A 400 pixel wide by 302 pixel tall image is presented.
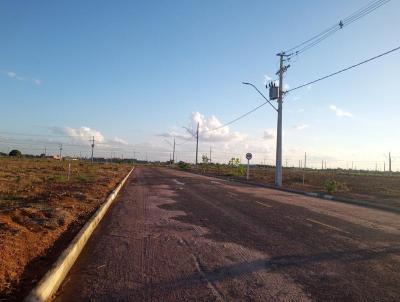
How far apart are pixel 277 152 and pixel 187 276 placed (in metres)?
29.5

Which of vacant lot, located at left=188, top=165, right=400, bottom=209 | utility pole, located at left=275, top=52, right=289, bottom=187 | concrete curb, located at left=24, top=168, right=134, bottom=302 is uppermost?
utility pole, located at left=275, top=52, right=289, bottom=187

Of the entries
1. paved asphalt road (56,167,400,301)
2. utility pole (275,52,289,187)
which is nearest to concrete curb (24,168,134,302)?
paved asphalt road (56,167,400,301)

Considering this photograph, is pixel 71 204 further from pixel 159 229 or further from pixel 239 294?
pixel 239 294

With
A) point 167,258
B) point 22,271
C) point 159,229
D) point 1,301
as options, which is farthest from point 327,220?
point 1,301

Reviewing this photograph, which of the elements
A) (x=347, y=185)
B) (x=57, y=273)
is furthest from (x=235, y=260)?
(x=347, y=185)

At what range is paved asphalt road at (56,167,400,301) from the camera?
570 centimetres

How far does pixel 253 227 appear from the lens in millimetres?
11094

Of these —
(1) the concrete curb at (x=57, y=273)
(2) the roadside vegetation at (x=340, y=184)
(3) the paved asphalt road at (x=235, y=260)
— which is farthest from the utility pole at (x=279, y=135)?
(1) the concrete curb at (x=57, y=273)

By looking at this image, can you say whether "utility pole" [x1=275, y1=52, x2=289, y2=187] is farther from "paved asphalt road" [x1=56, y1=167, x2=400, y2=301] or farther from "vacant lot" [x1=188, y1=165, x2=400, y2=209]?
"paved asphalt road" [x1=56, y1=167, x2=400, y2=301]

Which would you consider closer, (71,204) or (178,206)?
(71,204)

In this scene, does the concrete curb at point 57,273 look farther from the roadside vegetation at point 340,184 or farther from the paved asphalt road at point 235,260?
the roadside vegetation at point 340,184

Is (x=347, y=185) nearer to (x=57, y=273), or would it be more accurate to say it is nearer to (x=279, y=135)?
(x=279, y=135)

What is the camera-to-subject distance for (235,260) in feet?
24.5

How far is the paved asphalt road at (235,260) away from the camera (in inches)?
225
